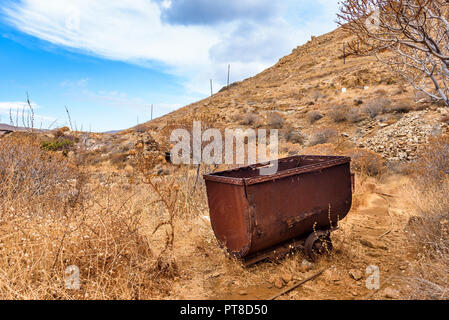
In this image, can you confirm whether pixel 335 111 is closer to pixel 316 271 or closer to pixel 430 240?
pixel 430 240

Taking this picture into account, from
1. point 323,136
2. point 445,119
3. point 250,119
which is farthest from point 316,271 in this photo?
point 250,119

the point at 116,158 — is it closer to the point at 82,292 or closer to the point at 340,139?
the point at 340,139

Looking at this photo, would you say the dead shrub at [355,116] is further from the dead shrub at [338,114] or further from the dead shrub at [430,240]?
the dead shrub at [430,240]

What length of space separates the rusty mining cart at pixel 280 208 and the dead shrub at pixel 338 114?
17.0m

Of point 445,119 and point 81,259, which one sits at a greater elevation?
point 445,119

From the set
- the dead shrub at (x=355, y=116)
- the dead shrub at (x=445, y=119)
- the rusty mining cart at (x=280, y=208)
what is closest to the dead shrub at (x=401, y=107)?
the dead shrub at (x=355, y=116)

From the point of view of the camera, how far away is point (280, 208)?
417 centimetres

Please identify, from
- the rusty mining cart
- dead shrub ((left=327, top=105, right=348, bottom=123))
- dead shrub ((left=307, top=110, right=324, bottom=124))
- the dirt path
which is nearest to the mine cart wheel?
the rusty mining cart

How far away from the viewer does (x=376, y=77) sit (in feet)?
86.0

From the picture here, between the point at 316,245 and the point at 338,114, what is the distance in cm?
1793

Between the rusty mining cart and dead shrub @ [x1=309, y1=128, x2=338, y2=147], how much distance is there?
13.5m

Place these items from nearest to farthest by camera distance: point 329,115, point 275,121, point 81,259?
point 81,259 < point 329,115 < point 275,121

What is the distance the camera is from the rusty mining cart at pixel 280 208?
3.97m
